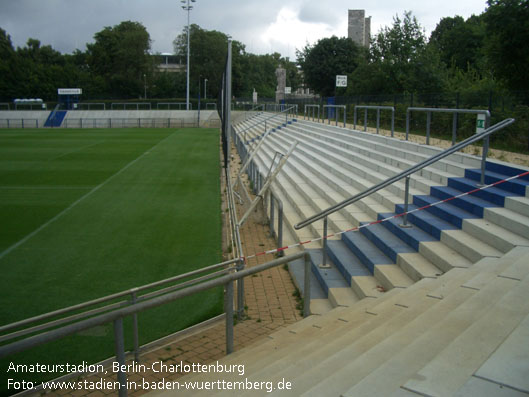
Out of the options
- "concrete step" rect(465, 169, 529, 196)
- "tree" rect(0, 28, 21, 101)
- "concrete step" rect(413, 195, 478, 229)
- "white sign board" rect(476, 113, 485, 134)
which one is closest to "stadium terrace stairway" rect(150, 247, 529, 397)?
"concrete step" rect(413, 195, 478, 229)

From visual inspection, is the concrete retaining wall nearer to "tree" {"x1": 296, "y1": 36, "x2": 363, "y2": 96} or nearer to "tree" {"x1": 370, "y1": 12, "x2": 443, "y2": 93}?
"tree" {"x1": 296, "y1": 36, "x2": 363, "y2": 96}

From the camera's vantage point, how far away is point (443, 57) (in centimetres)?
4844

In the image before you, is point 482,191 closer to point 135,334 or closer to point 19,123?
point 135,334

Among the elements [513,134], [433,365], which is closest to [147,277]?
[433,365]

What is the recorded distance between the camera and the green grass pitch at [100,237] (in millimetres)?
5148

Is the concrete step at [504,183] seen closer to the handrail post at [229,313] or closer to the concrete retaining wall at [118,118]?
the handrail post at [229,313]

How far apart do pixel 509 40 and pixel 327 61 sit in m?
39.3

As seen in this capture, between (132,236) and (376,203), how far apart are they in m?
4.94

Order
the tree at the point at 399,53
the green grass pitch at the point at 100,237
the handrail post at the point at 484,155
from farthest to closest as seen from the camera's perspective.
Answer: the tree at the point at 399,53 → the handrail post at the point at 484,155 → the green grass pitch at the point at 100,237

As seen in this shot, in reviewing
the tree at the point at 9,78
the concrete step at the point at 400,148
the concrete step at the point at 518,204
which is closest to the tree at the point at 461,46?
the concrete step at the point at 400,148

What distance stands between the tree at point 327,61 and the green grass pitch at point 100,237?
36455 mm

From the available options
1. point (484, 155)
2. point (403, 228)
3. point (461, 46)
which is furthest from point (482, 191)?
point (461, 46)

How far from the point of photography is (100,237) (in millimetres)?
10375

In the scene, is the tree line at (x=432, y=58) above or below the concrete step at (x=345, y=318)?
above
